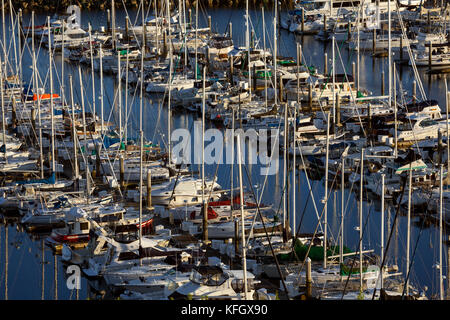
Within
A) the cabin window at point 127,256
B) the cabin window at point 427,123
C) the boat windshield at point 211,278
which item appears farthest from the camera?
the cabin window at point 427,123

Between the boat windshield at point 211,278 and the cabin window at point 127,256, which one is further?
the cabin window at point 127,256

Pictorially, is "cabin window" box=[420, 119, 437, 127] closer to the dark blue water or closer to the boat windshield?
the dark blue water

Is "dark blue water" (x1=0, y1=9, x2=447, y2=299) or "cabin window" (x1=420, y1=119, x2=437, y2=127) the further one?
"cabin window" (x1=420, y1=119, x2=437, y2=127)

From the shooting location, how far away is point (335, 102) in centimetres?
4138

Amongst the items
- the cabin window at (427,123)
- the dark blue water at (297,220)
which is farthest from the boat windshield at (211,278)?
the cabin window at (427,123)

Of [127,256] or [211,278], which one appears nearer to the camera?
[211,278]

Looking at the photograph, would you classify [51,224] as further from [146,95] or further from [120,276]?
[146,95]

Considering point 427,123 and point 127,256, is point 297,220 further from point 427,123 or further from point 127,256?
point 427,123

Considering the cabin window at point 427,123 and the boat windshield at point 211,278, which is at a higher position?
the cabin window at point 427,123

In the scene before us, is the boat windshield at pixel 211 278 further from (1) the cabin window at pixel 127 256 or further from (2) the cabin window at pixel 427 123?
(2) the cabin window at pixel 427 123

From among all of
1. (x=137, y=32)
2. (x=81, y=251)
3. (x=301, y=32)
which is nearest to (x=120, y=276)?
(x=81, y=251)

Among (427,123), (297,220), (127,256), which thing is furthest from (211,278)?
(427,123)

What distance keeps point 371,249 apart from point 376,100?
50.0ft

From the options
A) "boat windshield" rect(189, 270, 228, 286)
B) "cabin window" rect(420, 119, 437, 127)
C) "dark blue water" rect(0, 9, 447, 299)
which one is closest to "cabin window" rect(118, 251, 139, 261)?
"dark blue water" rect(0, 9, 447, 299)
